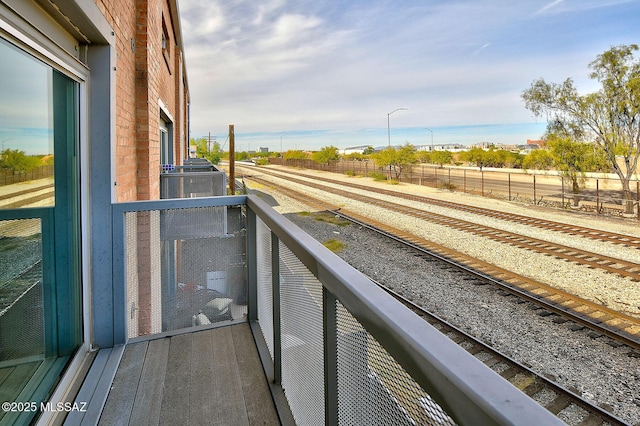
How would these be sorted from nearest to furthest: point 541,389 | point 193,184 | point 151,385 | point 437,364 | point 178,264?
point 437,364, point 151,385, point 178,264, point 541,389, point 193,184

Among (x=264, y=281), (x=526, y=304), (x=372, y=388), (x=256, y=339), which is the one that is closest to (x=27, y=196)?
(x=264, y=281)

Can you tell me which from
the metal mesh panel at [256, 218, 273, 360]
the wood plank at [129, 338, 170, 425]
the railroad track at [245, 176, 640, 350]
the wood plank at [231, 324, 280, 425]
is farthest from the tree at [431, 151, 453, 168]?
the wood plank at [129, 338, 170, 425]

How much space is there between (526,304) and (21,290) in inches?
304

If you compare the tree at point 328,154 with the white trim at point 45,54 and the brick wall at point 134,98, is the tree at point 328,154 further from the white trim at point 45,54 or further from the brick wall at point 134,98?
the white trim at point 45,54

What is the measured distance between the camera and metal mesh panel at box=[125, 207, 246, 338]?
2.92 m

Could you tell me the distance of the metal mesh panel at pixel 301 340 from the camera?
4.92ft

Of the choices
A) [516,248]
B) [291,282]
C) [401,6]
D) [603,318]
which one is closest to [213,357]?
[291,282]

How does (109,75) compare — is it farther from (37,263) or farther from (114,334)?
(114,334)

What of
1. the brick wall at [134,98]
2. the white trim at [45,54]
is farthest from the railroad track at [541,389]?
the white trim at [45,54]

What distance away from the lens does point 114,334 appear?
107 inches

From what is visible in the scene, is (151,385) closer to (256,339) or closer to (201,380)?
(201,380)

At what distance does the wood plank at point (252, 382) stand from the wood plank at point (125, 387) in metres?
0.64

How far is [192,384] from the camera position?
2307 mm

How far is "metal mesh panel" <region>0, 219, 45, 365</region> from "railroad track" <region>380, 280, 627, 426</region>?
10.8 ft
